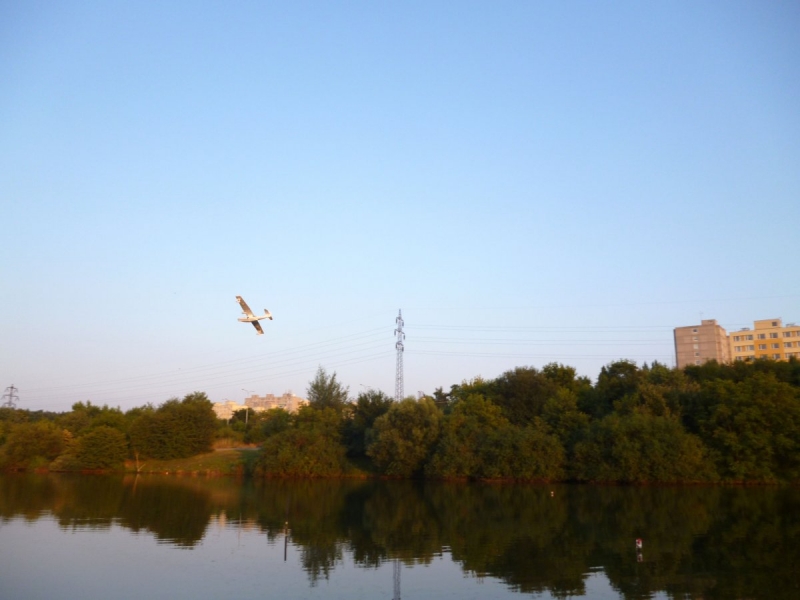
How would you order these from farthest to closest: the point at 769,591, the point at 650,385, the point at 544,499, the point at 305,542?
the point at 650,385, the point at 544,499, the point at 305,542, the point at 769,591

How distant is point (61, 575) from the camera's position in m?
16.8

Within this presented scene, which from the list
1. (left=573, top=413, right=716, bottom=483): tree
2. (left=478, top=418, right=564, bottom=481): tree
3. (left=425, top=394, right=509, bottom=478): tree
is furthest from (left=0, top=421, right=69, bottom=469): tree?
(left=573, top=413, right=716, bottom=483): tree

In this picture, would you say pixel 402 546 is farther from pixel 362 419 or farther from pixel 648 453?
pixel 362 419

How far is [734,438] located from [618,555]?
97.2ft

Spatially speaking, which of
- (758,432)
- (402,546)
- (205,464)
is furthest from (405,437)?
(402,546)

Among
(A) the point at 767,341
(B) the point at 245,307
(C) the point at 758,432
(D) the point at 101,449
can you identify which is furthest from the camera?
(A) the point at 767,341

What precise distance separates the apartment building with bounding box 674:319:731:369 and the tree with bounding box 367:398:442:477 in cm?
7419

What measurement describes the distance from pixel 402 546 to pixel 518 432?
29.7 metres

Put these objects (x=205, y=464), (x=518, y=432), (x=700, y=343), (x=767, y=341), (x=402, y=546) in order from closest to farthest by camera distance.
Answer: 1. (x=402, y=546)
2. (x=518, y=432)
3. (x=205, y=464)
4. (x=767, y=341)
5. (x=700, y=343)

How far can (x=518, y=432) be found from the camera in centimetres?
4950

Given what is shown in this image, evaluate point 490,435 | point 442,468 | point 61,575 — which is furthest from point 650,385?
point 61,575

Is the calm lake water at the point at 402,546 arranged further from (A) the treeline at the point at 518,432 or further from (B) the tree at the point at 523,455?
(B) the tree at the point at 523,455

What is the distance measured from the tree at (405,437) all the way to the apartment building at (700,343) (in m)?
74.2

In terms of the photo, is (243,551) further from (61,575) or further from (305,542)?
(61,575)
